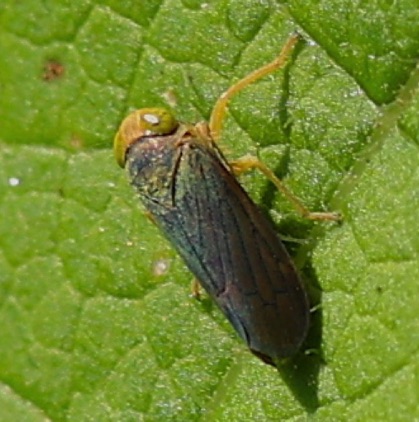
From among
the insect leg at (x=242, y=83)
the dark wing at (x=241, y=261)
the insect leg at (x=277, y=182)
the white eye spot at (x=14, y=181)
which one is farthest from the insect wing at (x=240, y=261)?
the white eye spot at (x=14, y=181)

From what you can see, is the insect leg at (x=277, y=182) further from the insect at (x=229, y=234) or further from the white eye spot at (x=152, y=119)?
the white eye spot at (x=152, y=119)

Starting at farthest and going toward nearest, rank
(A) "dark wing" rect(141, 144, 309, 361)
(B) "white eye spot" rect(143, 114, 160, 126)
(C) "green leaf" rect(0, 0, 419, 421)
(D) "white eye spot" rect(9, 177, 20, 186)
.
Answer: (D) "white eye spot" rect(9, 177, 20, 186), (B) "white eye spot" rect(143, 114, 160, 126), (A) "dark wing" rect(141, 144, 309, 361), (C) "green leaf" rect(0, 0, 419, 421)

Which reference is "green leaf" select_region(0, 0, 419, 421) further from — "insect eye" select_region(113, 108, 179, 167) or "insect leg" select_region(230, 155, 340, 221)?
"insect eye" select_region(113, 108, 179, 167)

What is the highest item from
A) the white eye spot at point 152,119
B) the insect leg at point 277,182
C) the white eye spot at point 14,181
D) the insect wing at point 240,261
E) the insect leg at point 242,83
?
the insect leg at point 242,83

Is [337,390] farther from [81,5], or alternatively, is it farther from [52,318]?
[81,5]

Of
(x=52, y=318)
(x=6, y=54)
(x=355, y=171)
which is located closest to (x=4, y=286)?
(x=52, y=318)

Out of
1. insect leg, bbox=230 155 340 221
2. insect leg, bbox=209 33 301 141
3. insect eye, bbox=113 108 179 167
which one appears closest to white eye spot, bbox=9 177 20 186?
insect eye, bbox=113 108 179 167

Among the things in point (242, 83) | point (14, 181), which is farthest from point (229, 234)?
point (14, 181)

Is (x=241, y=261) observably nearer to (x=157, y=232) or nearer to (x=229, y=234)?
(x=229, y=234)
